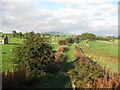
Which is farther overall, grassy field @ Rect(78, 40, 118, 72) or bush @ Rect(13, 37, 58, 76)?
grassy field @ Rect(78, 40, 118, 72)

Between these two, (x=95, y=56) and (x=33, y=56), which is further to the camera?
(x=95, y=56)

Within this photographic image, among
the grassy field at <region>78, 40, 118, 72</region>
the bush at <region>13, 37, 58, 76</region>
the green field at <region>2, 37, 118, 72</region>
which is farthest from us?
the grassy field at <region>78, 40, 118, 72</region>

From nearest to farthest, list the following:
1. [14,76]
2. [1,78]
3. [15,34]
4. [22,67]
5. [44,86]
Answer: [1,78]
[14,76]
[44,86]
[22,67]
[15,34]

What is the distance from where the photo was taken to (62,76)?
915cm

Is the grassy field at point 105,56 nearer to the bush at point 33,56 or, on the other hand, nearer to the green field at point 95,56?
the green field at point 95,56

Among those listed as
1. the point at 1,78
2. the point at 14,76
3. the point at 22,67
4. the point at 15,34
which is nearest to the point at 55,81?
the point at 22,67

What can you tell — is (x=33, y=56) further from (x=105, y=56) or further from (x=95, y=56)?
(x=105, y=56)

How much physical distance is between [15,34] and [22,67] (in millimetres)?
55896

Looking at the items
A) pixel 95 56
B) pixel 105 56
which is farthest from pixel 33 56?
pixel 105 56

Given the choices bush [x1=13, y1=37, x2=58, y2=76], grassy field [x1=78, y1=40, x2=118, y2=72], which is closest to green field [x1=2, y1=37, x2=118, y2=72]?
grassy field [x1=78, y1=40, x2=118, y2=72]

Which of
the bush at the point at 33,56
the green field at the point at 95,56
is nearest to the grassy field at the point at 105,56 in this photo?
the green field at the point at 95,56

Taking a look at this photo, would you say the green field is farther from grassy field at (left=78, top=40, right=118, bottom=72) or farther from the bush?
the bush

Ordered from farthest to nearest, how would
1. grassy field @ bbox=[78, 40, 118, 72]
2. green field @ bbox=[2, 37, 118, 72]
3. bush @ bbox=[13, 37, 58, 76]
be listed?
grassy field @ bbox=[78, 40, 118, 72] < green field @ bbox=[2, 37, 118, 72] < bush @ bbox=[13, 37, 58, 76]

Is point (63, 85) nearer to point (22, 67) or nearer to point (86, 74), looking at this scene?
point (86, 74)
